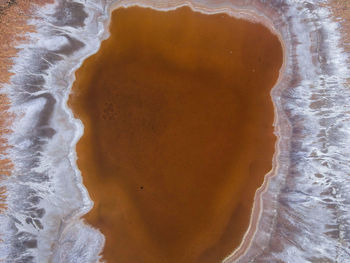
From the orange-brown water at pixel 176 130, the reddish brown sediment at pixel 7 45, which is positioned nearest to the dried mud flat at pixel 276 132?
the reddish brown sediment at pixel 7 45

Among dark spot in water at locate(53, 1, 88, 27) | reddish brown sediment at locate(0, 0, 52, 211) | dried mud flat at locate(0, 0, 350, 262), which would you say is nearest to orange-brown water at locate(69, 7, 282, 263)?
dried mud flat at locate(0, 0, 350, 262)

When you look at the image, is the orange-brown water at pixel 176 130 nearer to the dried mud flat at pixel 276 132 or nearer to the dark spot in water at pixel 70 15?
the dried mud flat at pixel 276 132

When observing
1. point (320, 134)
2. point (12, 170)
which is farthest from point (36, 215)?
point (320, 134)

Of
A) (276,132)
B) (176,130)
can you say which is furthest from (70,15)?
(276,132)

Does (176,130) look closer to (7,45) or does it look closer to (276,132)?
(276,132)

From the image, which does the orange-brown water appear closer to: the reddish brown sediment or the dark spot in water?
the dark spot in water

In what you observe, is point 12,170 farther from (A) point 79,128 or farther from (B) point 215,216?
(B) point 215,216
